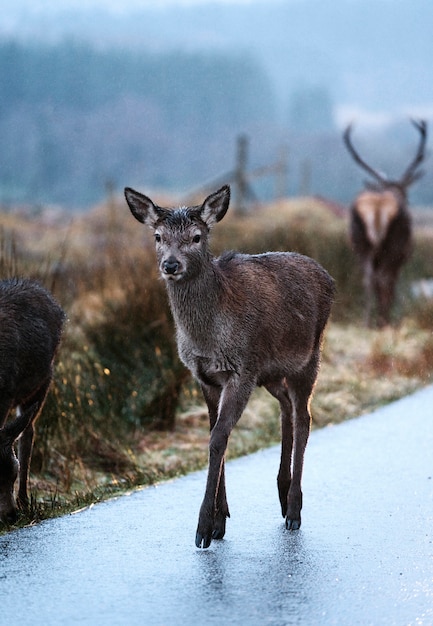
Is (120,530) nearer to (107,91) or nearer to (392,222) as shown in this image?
(392,222)

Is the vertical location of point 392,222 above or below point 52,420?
below

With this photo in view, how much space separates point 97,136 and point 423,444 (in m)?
145

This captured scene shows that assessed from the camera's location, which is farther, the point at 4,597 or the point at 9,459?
the point at 9,459

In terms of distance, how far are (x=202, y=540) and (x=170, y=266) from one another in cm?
136

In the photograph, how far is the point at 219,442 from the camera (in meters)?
6.14

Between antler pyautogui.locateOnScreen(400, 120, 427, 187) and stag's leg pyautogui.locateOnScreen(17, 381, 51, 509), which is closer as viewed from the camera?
stag's leg pyautogui.locateOnScreen(17, 381, 51, 509)

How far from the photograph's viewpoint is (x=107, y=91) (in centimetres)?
16638

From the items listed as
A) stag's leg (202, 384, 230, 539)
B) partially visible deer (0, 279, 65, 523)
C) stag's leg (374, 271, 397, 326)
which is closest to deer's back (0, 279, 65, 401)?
partially visible deer (0, 279, 65, 523)

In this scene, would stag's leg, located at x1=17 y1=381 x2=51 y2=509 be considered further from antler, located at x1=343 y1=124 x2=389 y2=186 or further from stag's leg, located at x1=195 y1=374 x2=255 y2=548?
antler, located at x1=343 y1=124 x2=389 y2=186

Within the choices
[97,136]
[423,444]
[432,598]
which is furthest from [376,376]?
[97,136]

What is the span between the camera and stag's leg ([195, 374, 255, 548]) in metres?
6.07

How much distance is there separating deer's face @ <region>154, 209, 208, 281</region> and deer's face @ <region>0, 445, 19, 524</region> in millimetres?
1328

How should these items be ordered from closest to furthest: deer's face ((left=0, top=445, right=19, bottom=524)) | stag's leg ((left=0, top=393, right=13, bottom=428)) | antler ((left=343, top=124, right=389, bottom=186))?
deer's face ((left=0, top=445, right=19, bottom=524)), stag's leg ((left=0, top=393, right=13, bottom=428)), antler ((left=343, top=124, right=389, bottom=186))

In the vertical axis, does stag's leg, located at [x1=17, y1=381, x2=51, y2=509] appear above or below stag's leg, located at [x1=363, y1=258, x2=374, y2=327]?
above
